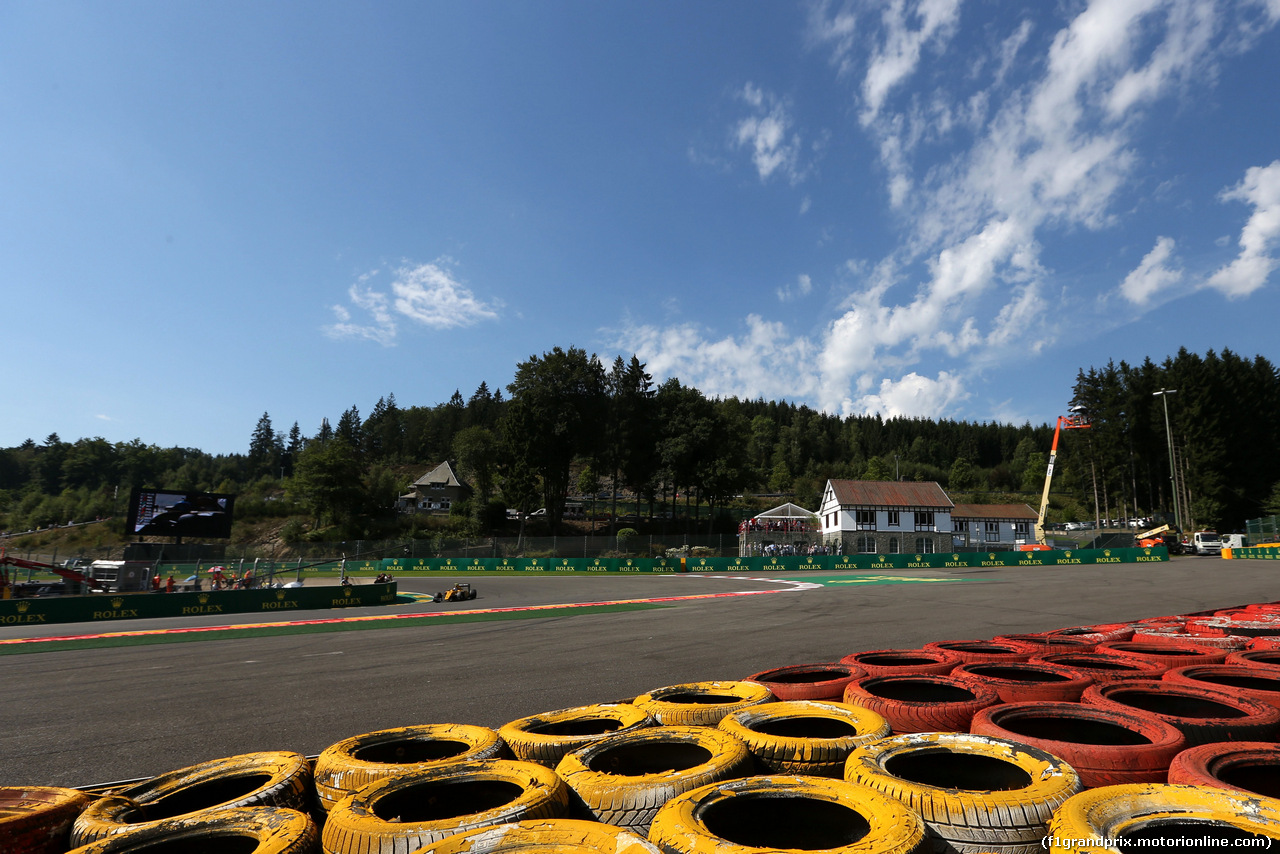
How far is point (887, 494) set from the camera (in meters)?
62.5

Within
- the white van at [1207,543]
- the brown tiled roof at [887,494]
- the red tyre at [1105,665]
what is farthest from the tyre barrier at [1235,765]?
the white van at [1207,543]

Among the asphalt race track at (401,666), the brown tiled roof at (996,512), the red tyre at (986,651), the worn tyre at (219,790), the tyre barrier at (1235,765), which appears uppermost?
the brown tiled roof at (996,512)

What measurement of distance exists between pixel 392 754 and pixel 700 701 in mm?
2074

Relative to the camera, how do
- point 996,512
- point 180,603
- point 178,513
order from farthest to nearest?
point 996,512 < point 178,513 < point 180,603

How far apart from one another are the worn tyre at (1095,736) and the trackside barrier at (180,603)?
22.8 m

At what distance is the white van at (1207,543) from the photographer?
164 feet

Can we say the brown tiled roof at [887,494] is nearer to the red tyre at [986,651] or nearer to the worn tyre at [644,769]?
the red tyre at [986,651]

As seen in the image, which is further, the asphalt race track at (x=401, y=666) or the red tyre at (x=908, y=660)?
the asphalt race track at (x=401, y=666)

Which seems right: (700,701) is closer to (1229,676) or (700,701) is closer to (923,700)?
(923,700)

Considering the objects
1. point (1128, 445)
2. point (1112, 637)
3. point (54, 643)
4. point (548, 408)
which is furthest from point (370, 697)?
point (1128, 445)

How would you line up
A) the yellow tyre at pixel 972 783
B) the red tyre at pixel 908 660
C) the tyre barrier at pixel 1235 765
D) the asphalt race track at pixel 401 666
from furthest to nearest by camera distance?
1. the asphalt race track at pixel 401 666
2. the red tyre at pixel 908 660
3. the tyre barrier at pixel 1235 765
4. the yellow tyre at pixel 972 783

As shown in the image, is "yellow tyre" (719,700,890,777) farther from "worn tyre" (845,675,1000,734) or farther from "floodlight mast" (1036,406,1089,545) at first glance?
"floodlight mast" (1036,406,1089,545)

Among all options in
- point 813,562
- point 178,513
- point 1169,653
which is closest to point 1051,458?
point 813,562

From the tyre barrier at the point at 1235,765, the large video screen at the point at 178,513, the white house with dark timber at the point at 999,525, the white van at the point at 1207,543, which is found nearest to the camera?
the tyre barrier at the point at 1235,765
